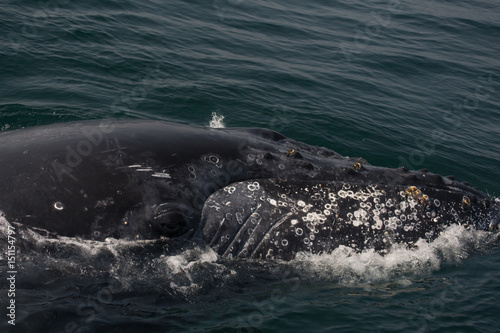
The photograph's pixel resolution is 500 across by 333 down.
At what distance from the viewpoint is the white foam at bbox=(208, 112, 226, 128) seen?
15241 mm

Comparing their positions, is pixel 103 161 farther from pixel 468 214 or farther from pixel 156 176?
→ pixel 468 214

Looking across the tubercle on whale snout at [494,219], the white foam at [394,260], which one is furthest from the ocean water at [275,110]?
the tubercle on whale snout at [494,219]

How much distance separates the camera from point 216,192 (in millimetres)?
7113

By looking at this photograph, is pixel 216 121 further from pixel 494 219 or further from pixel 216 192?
pixel 494 219

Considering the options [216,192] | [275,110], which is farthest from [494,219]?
[275,110]

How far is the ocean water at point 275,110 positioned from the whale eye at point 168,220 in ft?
1.07

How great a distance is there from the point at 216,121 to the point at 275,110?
2.11 m

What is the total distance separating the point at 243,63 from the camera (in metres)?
20.2

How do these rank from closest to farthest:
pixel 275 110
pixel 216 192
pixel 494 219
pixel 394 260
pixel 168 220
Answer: pixel 168 220 → pixel 216 192 → pixel 394 260 → pixel 494 219 → pixel 275 110

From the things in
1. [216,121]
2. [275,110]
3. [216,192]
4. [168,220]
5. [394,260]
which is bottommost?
[216,121]

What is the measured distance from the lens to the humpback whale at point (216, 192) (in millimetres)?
6457

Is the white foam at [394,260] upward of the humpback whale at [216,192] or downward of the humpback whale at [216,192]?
downward

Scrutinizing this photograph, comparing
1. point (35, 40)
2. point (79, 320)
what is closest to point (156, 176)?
point (79, 320)

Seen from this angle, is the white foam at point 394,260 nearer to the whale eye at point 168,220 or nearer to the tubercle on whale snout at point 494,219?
the tubercle on whale snout at point 494,219
